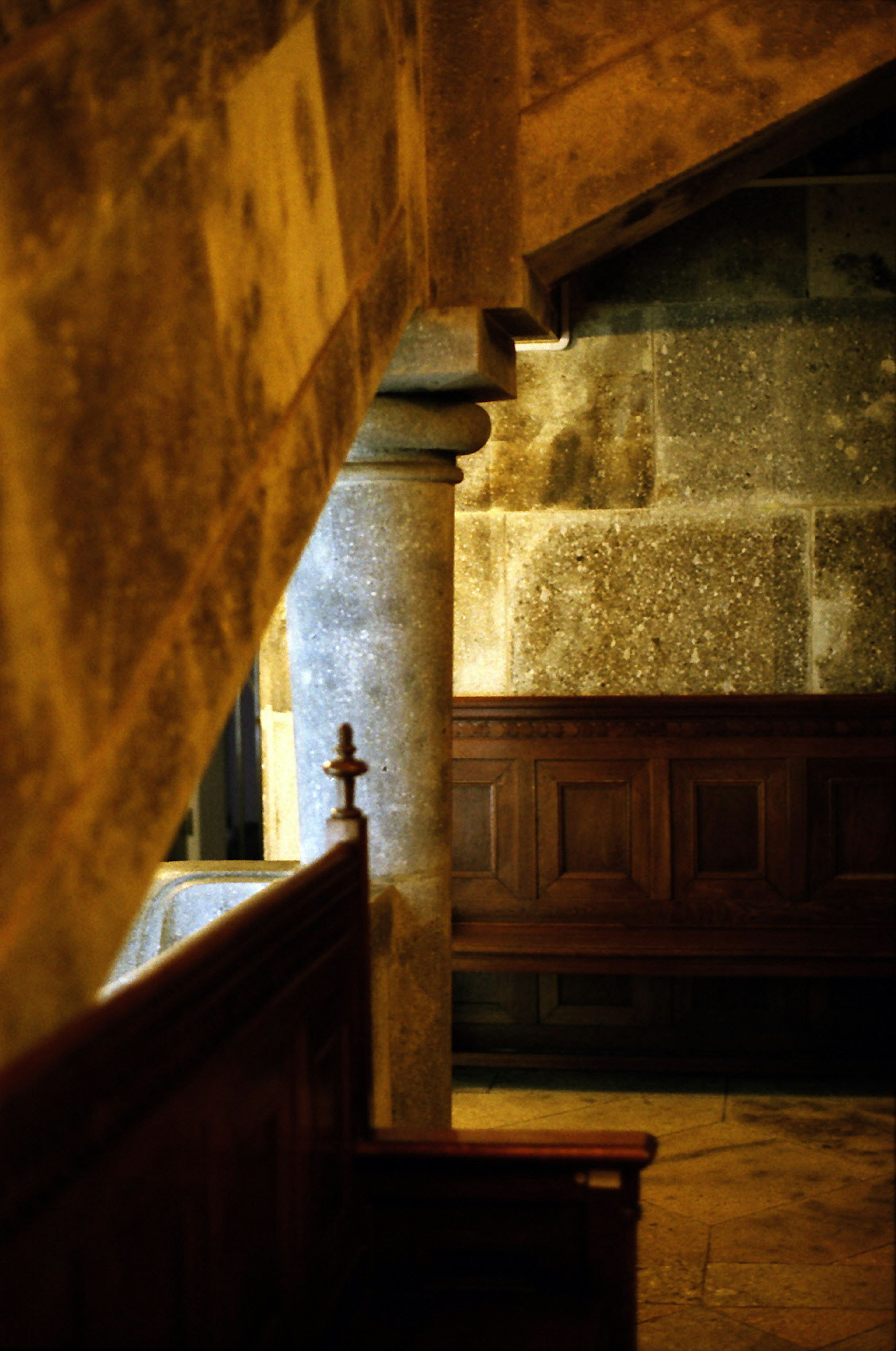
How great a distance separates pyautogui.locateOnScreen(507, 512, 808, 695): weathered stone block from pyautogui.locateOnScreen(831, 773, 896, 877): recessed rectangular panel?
370 mm

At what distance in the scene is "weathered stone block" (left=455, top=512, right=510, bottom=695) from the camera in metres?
4.46

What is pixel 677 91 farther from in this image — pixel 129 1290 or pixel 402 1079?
pixel 129 1290

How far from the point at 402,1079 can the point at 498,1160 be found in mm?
990

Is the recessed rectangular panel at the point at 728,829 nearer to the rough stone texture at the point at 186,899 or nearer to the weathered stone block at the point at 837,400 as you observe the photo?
the weathered stone block at the point at 837,400

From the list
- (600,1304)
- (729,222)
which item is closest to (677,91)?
(729,222)

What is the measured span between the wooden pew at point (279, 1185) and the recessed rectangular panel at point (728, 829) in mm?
2244

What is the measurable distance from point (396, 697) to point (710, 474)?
191 cm

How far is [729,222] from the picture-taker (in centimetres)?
434

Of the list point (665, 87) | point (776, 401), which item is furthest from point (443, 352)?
point (776, 401)

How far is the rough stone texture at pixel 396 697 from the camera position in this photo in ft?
9.35

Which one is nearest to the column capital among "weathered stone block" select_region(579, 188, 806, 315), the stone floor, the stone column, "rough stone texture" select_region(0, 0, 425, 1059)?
the stone column

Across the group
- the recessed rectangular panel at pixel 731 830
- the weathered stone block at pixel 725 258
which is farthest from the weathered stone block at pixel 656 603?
the weathered stone block at pixel 725 258

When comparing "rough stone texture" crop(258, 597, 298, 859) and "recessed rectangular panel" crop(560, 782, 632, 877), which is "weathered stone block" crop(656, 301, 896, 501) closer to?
"recessed rectangular panel" crop(560, 782, 632, 877)

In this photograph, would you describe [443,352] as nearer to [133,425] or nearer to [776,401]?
[133,425]
